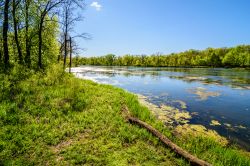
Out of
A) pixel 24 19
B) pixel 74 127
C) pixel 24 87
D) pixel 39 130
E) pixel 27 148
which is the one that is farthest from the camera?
pixel 24 19

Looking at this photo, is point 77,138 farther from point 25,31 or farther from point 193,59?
point 193,59

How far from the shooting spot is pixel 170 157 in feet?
20.1

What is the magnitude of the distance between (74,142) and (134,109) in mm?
4752

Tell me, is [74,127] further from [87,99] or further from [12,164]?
[87,99]

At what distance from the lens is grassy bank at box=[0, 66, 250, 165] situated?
5719 millimetres

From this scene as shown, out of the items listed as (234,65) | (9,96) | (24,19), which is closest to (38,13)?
(24,19)

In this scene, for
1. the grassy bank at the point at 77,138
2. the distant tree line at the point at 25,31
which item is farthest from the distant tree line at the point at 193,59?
the grassy bank at the point at 77,138

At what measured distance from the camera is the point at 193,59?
419ft

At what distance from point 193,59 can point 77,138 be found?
428 ft

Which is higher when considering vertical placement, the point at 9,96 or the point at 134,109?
the point at 9,96

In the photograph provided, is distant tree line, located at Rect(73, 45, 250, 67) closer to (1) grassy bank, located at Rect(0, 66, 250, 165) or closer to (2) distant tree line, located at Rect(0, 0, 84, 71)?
(2) distant tree line, located at Rect(0, 0, 84, 71)

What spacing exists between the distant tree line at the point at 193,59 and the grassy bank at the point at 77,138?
5580 cm

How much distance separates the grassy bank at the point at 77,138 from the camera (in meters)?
5.72

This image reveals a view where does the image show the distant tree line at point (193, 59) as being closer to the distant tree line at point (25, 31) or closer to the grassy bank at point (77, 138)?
the distant tree line at point (25, 31)
